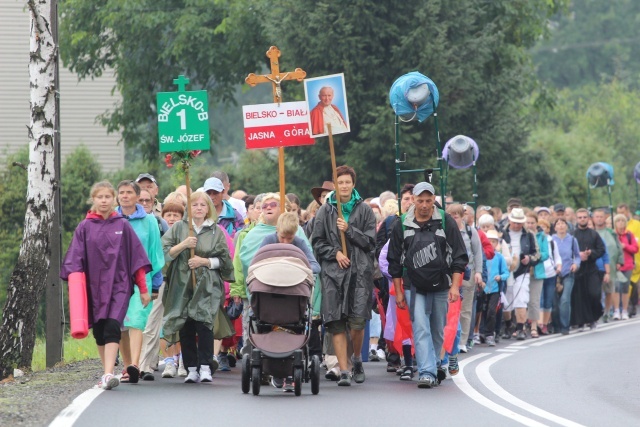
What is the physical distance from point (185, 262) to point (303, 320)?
5.15 ft

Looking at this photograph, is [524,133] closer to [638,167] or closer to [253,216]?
[638,167]

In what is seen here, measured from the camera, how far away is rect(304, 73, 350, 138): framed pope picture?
50.9 feet

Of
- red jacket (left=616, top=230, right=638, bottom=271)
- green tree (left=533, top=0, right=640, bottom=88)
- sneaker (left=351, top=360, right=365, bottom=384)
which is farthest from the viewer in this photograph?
green tree (left=533, top=0, right=640, bottom=88)

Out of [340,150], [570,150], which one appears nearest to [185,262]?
[340,150]

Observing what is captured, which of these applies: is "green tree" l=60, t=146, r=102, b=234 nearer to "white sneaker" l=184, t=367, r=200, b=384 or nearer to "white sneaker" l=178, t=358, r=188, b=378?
"white sneaker" l=178, t=358, r=188, b=378

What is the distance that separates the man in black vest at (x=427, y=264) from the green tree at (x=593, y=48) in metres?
67.9

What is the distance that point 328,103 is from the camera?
51.3ft

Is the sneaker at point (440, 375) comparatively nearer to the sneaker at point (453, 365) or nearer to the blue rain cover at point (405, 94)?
the sneaker at point (453, 365)

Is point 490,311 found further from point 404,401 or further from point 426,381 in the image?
point 404,401

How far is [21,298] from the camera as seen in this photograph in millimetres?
16250

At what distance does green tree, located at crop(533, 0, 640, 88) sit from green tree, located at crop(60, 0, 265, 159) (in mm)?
44862

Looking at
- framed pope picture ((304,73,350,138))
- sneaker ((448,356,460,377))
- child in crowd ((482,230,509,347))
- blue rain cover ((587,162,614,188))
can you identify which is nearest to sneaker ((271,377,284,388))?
sneaker ((448,356,460,377))

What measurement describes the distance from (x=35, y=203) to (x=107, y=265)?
11.3 ft

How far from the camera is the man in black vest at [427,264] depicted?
13.8 meters
